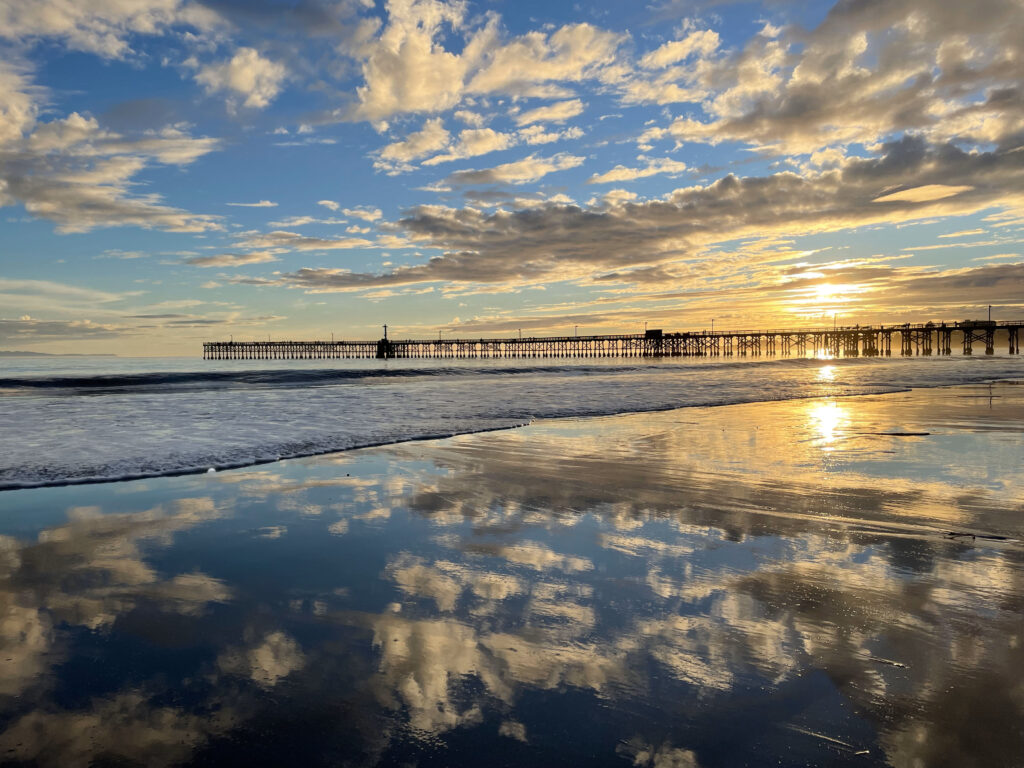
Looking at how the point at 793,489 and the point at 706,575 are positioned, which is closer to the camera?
the point at 706,575

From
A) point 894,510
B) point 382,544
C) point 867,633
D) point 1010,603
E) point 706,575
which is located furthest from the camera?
point 894,510

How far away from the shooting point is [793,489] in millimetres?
7141

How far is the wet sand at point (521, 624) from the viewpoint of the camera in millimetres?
2553

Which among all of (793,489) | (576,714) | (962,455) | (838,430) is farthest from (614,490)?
(838,430)

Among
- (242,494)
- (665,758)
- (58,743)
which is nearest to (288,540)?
(242,494)

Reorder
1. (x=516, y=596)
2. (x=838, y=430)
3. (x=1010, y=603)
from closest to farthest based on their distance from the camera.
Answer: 1. (x=1010, y=603)
2. (x=516, y=596)
3. (x=838, y=430)

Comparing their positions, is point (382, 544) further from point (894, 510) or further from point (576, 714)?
point (894, 510)

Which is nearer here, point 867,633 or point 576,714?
point 576,714

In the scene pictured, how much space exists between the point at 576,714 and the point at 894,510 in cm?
475

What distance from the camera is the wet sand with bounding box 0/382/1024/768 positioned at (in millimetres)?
2553

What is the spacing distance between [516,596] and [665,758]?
173 centimetres

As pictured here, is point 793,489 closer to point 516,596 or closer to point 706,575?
point 706,575

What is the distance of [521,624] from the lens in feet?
11.8

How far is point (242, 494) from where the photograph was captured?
7324 mm
